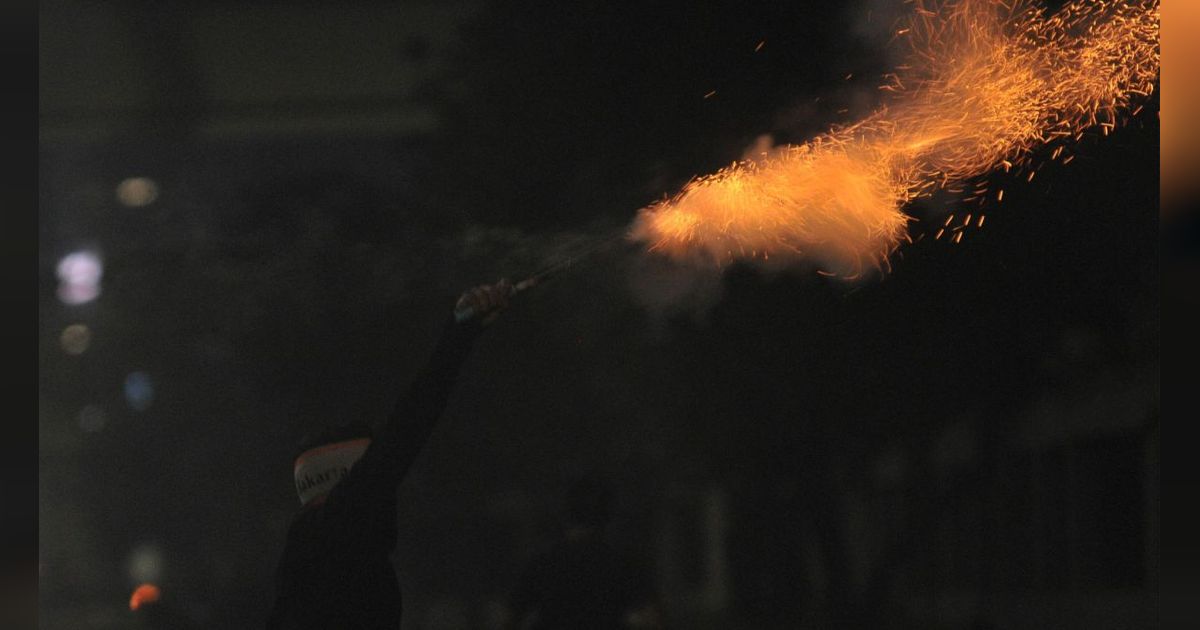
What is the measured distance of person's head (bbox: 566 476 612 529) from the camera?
3.23m

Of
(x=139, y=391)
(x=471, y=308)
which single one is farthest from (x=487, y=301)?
(x=139, y=391)

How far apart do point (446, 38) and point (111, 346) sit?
4.83ft

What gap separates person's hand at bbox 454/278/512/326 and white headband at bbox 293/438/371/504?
0.53 meters

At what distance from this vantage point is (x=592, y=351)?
3.25 metres

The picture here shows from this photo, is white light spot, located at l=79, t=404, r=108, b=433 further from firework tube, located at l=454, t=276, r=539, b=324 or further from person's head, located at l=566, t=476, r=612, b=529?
person's head, located at l=566, t=476, r=612, b=529

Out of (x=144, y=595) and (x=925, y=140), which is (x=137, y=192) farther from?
(x=925, y=140)

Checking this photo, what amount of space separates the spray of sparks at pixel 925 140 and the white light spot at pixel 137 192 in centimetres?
159

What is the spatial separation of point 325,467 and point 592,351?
3.02ft

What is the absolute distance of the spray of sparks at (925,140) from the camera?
3.25 m

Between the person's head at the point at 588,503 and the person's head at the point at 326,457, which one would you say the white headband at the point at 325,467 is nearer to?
the person's head at the point at 326,457

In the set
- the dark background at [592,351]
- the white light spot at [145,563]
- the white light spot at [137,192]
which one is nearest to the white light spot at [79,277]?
the dark background at [592,351]

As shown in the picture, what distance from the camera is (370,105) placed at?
3332mm

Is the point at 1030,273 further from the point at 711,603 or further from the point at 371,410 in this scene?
the point at 371,410

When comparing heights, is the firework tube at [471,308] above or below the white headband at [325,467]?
above
